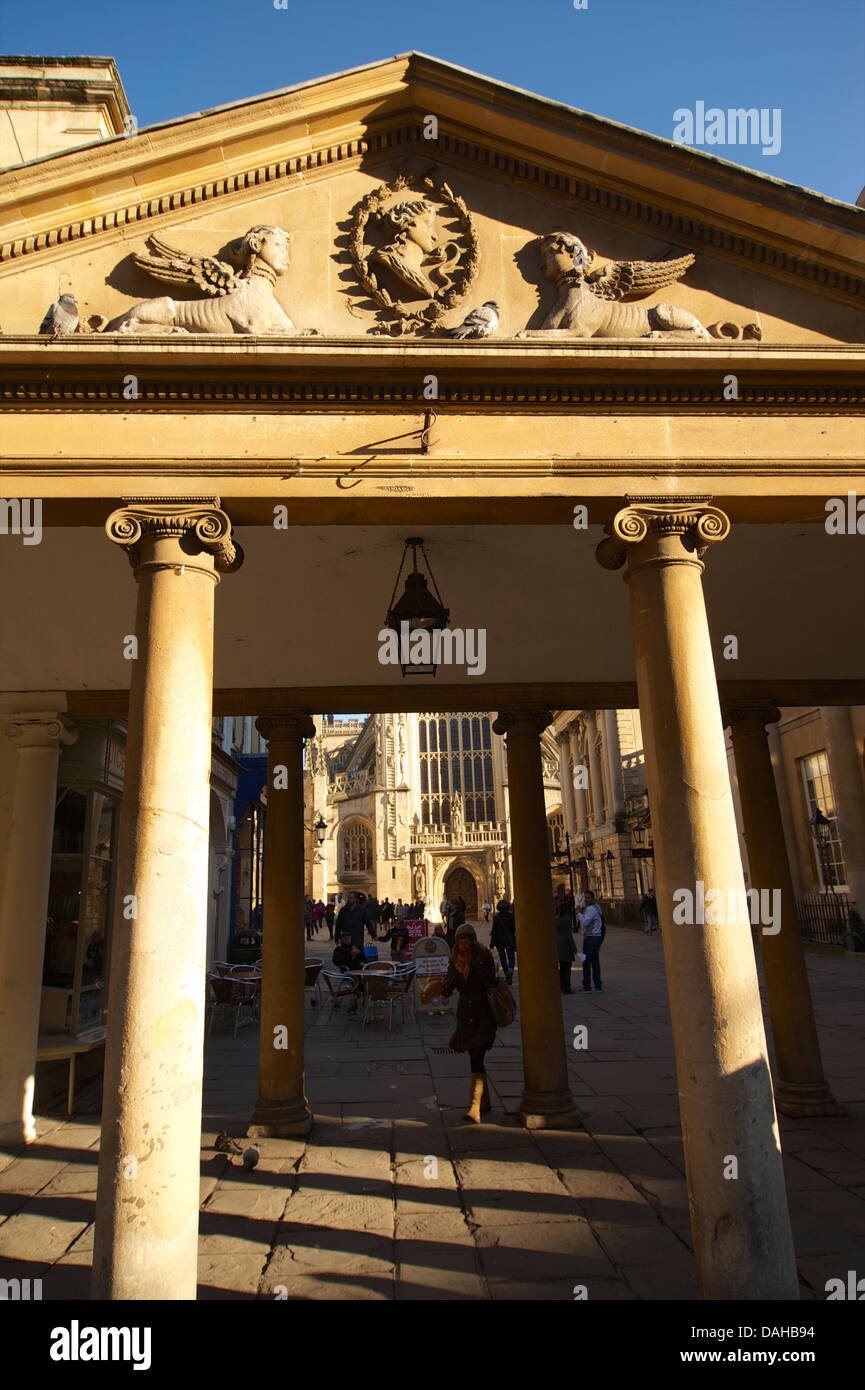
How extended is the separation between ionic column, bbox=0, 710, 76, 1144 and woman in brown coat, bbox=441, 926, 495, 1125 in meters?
3.59

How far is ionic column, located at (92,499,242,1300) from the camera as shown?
3.11 metres

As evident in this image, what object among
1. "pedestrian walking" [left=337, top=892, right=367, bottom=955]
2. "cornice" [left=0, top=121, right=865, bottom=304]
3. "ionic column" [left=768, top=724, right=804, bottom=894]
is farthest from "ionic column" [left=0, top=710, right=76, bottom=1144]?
"ionic column" [left=768, top=724, right=804, bottom=894]

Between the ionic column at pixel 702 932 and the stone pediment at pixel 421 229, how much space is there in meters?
1.19

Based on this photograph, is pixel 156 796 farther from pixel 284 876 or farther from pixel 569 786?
pixel 569 786

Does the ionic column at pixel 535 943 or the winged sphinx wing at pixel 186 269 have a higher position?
the winged sphinx wing at pixel 186 269

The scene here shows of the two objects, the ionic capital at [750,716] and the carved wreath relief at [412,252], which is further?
the ionic capital at [750,716]

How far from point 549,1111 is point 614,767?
944 inches

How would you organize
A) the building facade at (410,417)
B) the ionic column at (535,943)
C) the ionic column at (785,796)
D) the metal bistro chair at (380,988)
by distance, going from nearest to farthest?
the building facade at (410,417) < the ionic column at (535,943) < the metal bistro chair at (380,988) < the ionic column at (785,796)

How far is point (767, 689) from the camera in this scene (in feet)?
24.2

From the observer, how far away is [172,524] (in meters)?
3.92

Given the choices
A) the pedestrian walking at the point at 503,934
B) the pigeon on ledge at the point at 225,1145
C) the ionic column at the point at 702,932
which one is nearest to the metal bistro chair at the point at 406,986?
the pedestrian walking at the point at 503,934

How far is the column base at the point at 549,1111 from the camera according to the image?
6500 millimetres

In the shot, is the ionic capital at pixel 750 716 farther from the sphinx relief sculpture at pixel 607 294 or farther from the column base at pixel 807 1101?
the sphinx relief sculpture at pixel 607 294

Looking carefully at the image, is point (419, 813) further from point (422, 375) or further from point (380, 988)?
point (422, 375)
